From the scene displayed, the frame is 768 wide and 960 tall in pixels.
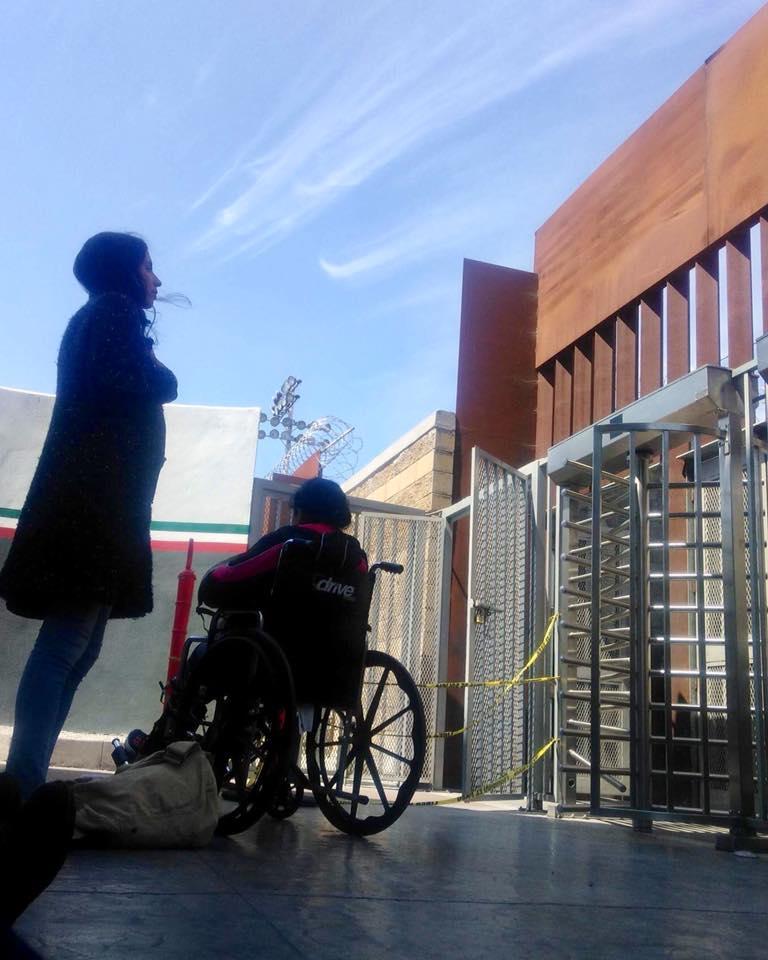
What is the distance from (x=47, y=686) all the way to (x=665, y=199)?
21.4ft

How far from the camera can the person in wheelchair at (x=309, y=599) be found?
295 cm

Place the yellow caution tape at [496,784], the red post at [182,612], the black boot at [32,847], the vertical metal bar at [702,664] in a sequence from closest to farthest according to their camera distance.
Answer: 1. the black boot at [32,847]
2. the vertical metal bar at [702,664]
3. the yellow caution tape at [496,784]
4. the red post at [182,612]

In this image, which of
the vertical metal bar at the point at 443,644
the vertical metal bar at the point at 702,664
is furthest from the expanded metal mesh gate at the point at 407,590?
the vertical metal bar at the point at 702,664

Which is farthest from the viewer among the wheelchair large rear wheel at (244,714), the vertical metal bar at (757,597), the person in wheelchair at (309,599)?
the vertical metal bar at (757,597)

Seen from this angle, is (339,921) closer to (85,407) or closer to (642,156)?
(85,407)

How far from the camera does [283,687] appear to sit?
2697mm

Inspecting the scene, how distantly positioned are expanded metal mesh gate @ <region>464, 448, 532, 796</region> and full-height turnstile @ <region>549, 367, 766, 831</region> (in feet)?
1.52

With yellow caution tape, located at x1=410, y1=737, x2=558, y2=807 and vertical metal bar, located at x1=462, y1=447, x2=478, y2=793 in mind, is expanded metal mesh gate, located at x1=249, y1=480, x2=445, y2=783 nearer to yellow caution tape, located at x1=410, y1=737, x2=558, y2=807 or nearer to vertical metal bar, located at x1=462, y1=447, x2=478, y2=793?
vertical metal bar, located at x1=462, y1=447, x2=478, y2=793

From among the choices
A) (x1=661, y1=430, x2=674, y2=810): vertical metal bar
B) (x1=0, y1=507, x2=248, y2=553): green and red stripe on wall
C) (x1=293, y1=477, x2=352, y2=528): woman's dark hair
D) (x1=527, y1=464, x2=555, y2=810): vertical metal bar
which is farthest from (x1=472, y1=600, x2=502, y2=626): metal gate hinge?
(x1=0, y1=507, x2=248, y2=553): green and red stripe on wall

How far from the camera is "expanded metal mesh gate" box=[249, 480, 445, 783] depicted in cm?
771

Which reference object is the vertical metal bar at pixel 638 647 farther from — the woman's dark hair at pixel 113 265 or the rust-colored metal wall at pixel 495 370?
the rust-colored metal wall at pixel 495 370

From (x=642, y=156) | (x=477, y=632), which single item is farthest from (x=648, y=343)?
(x=477, y=632)

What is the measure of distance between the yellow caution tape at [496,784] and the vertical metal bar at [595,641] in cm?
83

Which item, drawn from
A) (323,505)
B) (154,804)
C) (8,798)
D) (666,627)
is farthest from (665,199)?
(8,798)
